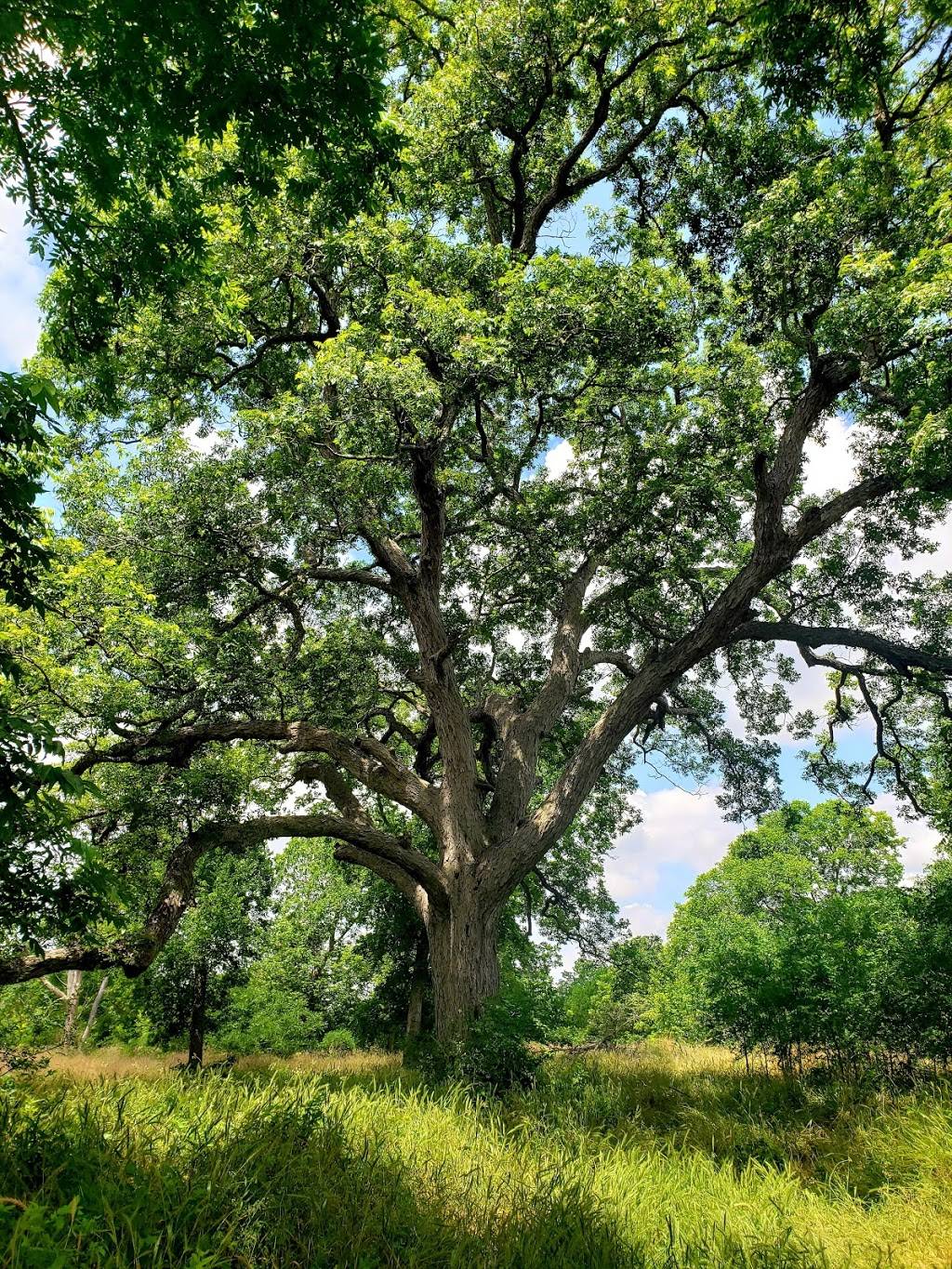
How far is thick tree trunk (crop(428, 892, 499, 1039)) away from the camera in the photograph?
9.23 m

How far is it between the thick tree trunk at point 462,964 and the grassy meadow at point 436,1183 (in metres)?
2.35

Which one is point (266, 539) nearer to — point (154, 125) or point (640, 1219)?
point (154, 125)

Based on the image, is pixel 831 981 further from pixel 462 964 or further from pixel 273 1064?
pixel 273 1064

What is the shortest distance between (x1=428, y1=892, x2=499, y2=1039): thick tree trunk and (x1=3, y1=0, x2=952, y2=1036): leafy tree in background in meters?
0.05

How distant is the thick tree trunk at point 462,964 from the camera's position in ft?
30.3

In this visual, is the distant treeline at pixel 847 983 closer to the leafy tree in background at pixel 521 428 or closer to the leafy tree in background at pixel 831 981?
the leafy tree in background at pixel 831 981

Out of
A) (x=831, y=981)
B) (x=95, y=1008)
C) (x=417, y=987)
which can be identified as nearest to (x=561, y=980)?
(x=417, y=987)

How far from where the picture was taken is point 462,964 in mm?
9438

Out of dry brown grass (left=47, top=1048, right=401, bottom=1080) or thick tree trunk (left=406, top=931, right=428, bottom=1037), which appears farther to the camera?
thick tree trunk (left=406, top=931, right=428, bottom=1037)

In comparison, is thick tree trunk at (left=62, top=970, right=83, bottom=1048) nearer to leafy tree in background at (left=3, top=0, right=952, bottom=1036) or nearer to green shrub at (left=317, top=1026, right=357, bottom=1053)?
green shrub at (left=317, top=1026, right=357, bottom=1053)

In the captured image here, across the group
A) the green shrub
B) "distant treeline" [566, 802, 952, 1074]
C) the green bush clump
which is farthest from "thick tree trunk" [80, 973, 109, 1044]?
"distant treeline" [566, 802, 952, 1074]

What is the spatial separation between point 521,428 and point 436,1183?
31.6 feet

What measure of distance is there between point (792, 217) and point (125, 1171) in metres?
11.2

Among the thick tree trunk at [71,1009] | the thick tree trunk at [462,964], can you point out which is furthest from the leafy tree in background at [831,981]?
the thick tree trunk at [71,1009]
